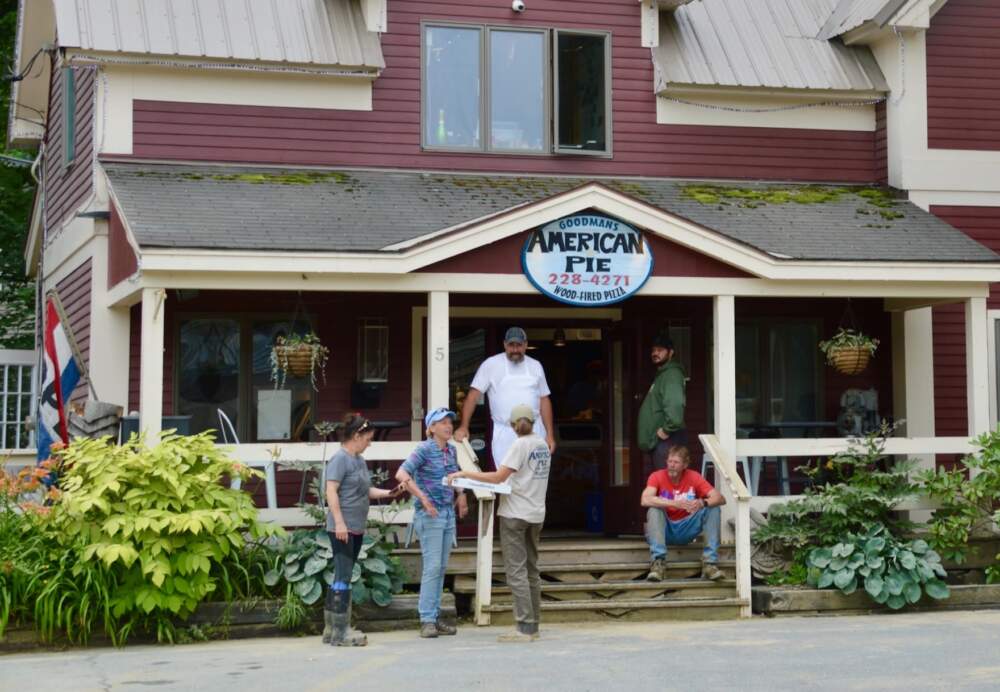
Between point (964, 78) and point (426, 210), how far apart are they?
6.19m

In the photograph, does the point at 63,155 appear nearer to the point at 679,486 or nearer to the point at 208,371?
the point at 208,371

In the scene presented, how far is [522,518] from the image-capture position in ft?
34.0

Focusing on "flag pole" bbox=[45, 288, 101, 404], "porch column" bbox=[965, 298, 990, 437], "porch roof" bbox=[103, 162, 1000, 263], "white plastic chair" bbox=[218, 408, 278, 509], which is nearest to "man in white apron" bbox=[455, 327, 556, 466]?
"porch roof" bbox=[103, 162, 1000, 263]

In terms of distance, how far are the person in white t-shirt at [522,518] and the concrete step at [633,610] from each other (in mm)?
918

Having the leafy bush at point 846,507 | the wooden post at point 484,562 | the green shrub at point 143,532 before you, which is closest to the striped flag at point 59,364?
the green shrub at point 143,532

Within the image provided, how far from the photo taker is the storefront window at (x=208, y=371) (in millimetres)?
13695

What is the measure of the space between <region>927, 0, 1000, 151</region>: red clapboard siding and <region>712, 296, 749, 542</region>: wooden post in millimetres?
3969

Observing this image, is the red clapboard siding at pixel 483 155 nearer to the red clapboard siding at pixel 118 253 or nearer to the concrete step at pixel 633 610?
the red clapboard siding at pixel 118 253

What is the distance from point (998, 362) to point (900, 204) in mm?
2015

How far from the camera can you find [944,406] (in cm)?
1513

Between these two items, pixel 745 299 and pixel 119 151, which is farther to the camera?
pixel 745 299

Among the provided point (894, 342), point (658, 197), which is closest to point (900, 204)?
point (894, 342)

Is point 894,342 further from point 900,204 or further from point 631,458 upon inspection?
point 631,458

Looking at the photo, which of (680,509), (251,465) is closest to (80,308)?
(251,465)
